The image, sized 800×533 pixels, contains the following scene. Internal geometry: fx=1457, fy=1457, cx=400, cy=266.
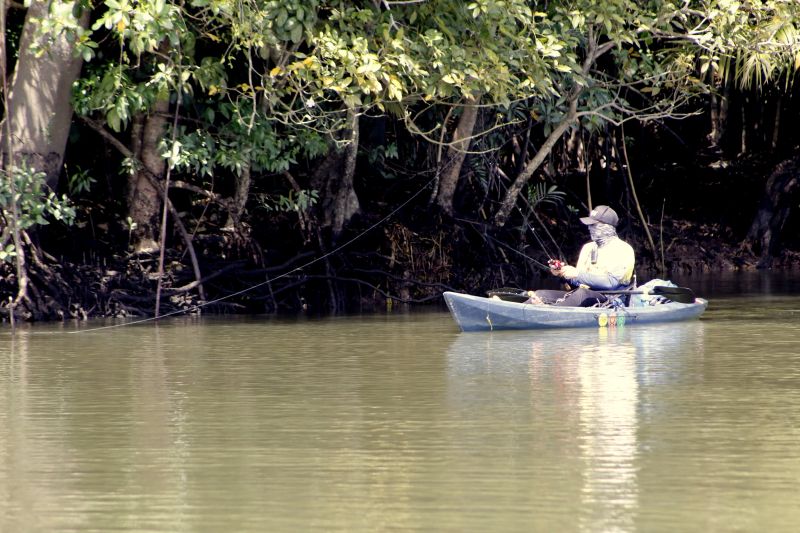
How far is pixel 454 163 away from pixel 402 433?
10.5m

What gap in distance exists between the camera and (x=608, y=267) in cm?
1400

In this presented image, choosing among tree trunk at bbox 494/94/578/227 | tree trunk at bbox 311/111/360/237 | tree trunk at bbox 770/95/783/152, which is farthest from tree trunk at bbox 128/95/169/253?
tree trunk at bbox 770/95/783/152

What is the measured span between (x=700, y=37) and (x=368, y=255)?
178 inches

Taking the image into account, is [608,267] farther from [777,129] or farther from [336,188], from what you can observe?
[777,129]

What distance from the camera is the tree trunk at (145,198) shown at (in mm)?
16078

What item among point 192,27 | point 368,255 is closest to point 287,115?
point 192,27

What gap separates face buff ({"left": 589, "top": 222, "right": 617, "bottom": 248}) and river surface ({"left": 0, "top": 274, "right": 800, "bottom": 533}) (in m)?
1.08

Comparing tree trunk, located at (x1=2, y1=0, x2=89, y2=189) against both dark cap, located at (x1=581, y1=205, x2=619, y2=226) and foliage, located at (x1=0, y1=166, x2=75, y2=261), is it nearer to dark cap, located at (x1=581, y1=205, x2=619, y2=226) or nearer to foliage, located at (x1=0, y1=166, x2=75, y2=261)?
foliage, located at (x1=0, y1=166, x2=75, y2=261)

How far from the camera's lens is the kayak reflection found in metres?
6.53

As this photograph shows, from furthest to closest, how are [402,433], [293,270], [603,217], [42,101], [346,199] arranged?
[346,199]
[293,270]
[42,101]
[603,217]
[402,433]

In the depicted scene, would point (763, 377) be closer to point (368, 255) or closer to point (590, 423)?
point (590, 423)

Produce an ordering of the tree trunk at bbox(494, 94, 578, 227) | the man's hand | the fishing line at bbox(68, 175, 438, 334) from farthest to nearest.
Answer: the tree trunk at bbox(494, 94, 578, 227), the fishing line at bbox(68, 175, 438, 334), the man's hand

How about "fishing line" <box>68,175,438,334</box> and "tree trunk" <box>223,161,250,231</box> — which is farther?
"tree trunk" <box>223,161,250,231</box>

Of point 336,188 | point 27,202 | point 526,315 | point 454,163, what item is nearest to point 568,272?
point 526,315
